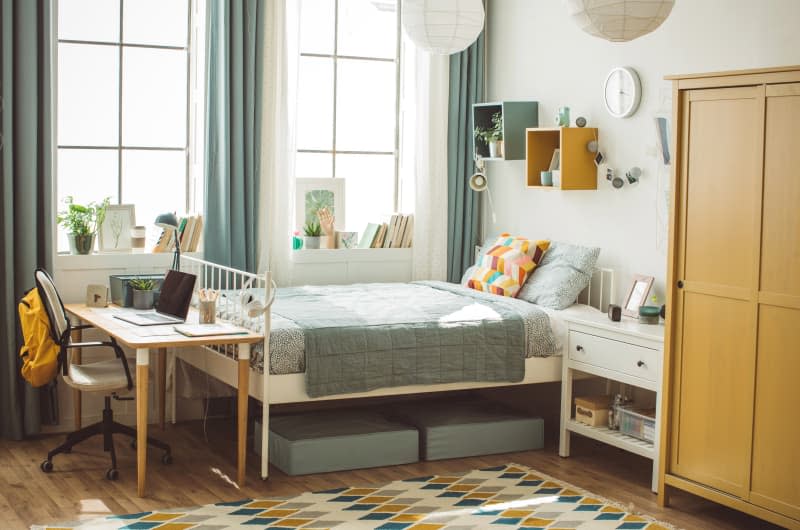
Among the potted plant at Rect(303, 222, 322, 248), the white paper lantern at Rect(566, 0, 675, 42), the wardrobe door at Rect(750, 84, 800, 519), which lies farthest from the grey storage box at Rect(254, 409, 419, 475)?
the white paper lantern at Rect(566, 0, 675, 42)

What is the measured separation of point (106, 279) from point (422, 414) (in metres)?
1.74

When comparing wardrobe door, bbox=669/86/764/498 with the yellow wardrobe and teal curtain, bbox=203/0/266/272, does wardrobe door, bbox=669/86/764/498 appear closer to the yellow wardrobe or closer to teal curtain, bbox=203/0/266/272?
the yellow wardrobe

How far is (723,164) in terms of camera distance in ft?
12.2

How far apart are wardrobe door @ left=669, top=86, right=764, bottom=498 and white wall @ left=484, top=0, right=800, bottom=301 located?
539mm

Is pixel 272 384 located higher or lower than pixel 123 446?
higher

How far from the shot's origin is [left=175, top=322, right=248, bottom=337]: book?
4.09 m

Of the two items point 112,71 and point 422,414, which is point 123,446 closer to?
point 422,414

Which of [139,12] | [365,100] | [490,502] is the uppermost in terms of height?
[139,12]

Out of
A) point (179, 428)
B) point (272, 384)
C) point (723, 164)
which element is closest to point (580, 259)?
point (723, 164)

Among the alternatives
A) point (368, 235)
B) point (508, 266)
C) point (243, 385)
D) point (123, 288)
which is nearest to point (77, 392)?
point (123, 288)

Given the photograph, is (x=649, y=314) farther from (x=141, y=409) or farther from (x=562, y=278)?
(x=141, y=409)

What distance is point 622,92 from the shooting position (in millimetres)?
4879

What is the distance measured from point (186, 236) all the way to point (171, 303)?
79 centimetres

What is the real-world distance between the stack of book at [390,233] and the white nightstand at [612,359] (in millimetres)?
1328
